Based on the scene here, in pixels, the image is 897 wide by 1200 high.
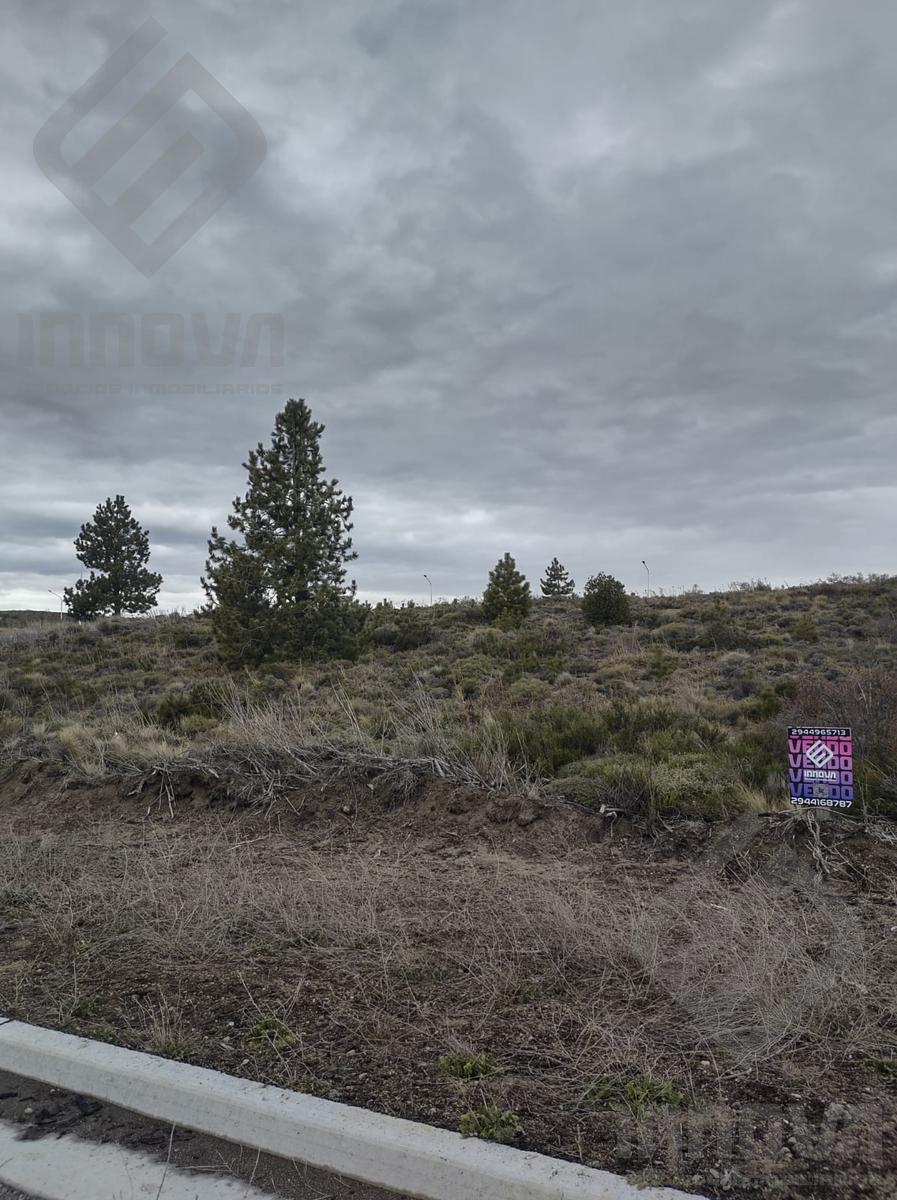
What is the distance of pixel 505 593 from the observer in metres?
32.5

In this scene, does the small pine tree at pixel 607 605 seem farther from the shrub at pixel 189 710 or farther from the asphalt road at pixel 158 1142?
the asphalt road at pixel 158 1142

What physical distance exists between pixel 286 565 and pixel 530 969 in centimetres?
2158

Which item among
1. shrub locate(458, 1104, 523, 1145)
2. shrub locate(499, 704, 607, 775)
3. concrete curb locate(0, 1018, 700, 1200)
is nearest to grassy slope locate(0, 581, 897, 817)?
shrub locate(499, 704, 607, 775)

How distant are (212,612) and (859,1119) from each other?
23.5m

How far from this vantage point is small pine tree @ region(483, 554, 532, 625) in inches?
1267

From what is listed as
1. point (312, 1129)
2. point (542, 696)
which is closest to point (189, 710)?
point (542, 696)

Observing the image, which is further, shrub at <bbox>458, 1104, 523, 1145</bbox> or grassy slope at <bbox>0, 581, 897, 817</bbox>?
grassy slope at <bbox>0, 581, 897, 817</bbox>

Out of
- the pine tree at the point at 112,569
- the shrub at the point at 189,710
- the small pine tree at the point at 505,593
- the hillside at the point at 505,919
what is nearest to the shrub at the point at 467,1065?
the hillside at the point at 505,919

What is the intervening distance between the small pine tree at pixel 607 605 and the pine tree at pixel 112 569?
88.4 feet

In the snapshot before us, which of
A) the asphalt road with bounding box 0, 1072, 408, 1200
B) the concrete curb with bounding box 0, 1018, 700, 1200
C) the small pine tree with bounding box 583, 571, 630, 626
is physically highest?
the small pine tree with bounding box 583, 571, 630, 626

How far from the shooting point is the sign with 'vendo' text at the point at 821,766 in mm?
6008

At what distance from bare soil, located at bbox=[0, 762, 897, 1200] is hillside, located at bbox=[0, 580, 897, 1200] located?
0.06ft

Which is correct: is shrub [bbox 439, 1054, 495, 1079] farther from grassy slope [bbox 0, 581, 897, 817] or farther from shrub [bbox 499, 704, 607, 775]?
shrub [bbox 499, 704, 607, 775]

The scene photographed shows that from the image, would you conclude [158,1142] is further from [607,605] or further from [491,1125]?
[607,605]
